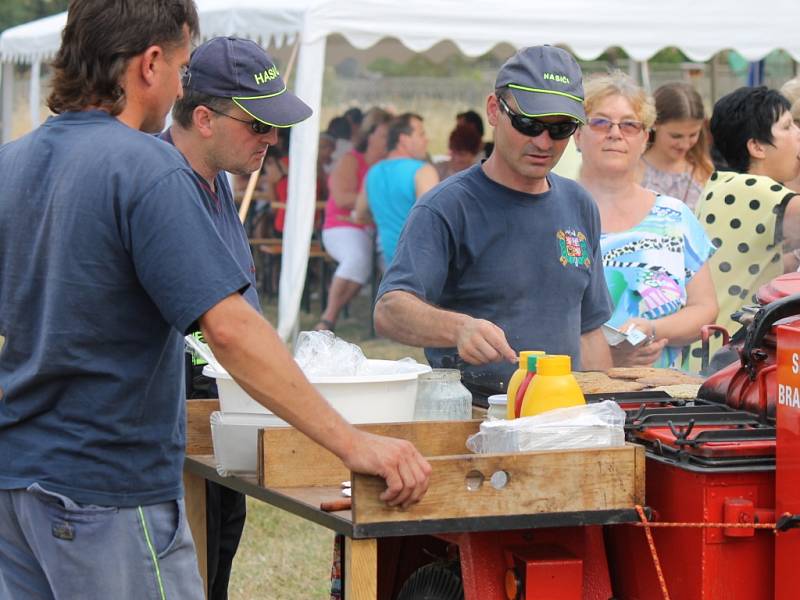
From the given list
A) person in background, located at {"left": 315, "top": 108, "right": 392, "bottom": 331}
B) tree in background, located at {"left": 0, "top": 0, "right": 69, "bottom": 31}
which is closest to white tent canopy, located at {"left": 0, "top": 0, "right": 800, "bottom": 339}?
person in background, located at {"left": 315, "top": 108, "right": 392, "bottom": 331}

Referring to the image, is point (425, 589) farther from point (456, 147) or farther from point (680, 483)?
point (456, 147)

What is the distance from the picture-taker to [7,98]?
1612 cm

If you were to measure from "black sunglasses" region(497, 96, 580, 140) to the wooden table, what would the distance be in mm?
968

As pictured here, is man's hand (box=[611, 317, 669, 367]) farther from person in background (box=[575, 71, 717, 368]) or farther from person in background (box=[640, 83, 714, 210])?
person in background (box=[640, 83, 714, 210])

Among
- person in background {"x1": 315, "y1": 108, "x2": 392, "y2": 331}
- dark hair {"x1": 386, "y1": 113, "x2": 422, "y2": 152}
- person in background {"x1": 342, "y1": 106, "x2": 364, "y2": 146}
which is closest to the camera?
dark hair {"x1": 386, "y1": 113, "x2": 422, "y2": 152}

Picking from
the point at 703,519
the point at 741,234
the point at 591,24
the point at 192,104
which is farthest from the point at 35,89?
the point at 703,519

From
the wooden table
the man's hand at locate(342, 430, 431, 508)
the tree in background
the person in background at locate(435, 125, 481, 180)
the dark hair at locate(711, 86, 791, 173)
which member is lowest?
the wooden table

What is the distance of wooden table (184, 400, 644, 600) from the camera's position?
7.48ft

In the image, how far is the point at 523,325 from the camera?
11.4 feet

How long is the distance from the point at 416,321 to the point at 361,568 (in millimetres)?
1082

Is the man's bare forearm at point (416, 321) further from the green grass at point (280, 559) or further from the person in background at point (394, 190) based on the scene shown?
the person in background at point (394, 190)

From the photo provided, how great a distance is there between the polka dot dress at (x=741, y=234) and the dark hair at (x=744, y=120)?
38 centimetres

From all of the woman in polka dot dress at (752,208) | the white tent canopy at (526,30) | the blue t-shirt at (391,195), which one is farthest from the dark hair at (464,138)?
the woman in polka dot dress at (752,208)

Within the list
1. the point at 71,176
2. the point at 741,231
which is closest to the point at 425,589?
the point at 71,176
